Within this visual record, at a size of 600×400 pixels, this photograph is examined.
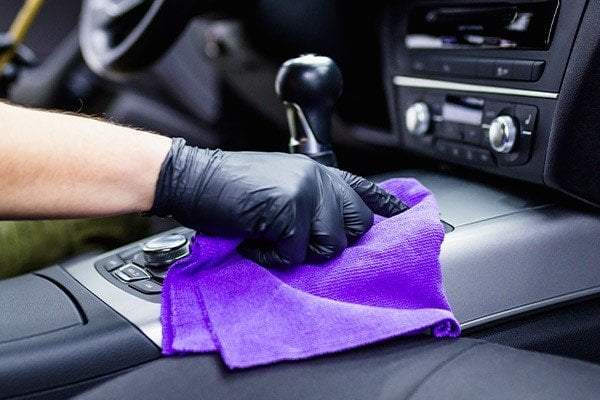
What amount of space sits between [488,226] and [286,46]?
1.76 feet

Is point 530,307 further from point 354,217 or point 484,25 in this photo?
point 484,25

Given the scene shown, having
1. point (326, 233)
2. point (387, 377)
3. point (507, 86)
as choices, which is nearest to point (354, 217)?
point (326, 233)

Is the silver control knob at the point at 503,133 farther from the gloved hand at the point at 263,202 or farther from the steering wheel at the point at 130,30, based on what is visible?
the steering wheel at the point at 130,30

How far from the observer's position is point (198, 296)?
1.82 feet

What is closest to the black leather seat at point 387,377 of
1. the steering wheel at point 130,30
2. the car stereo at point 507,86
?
the car stereo at point 507,86

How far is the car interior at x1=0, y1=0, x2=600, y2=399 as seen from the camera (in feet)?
1.67

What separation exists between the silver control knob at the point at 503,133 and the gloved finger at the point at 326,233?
0.24 metres

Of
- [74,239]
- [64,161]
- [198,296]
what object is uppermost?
[64,161]

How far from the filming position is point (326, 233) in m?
0.56

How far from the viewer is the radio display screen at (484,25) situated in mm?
681

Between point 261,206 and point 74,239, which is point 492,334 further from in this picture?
point 74,239

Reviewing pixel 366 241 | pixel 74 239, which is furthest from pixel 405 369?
pixel 74 239

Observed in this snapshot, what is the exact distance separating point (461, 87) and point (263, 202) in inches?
14.1

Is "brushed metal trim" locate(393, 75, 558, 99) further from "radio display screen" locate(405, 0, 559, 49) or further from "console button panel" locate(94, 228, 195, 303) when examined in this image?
"console button panel" locate(94, 228, 195, 303)
